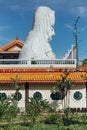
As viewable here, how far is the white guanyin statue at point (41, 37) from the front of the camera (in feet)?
130

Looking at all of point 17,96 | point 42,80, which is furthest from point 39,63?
point 17,96

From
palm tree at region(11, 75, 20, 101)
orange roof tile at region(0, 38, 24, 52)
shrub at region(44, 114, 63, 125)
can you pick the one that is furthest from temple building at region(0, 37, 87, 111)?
orange roof tile at region(0, 38, 24, 52)

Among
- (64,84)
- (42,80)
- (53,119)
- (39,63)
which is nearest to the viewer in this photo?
(53,119)

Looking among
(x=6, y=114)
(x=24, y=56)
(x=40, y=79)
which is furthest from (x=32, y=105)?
(x=24, y=56)

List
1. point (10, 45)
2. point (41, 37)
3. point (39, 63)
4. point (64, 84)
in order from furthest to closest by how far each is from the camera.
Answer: point (10, 45)
point (41, 37)
point (39, 63)
point (64, 84)

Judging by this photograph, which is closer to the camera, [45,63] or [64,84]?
[64,84]

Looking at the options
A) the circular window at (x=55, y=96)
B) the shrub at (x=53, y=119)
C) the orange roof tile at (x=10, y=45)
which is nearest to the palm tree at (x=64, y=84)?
the circular window at (x=55, y=96)

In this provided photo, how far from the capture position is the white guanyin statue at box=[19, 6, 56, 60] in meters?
39.8

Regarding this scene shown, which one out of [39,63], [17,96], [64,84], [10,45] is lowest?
[17,96]

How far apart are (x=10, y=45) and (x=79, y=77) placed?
27107mm

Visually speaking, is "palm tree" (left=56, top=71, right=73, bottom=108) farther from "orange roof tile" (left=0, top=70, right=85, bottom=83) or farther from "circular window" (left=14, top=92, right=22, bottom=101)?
"circular window" (left=14, top=92, right=22, bottom=101)

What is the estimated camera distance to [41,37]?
41.7 meters

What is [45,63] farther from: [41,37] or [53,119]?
[53,119]

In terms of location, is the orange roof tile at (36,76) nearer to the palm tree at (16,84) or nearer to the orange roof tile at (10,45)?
the palm tree at (16,84)
